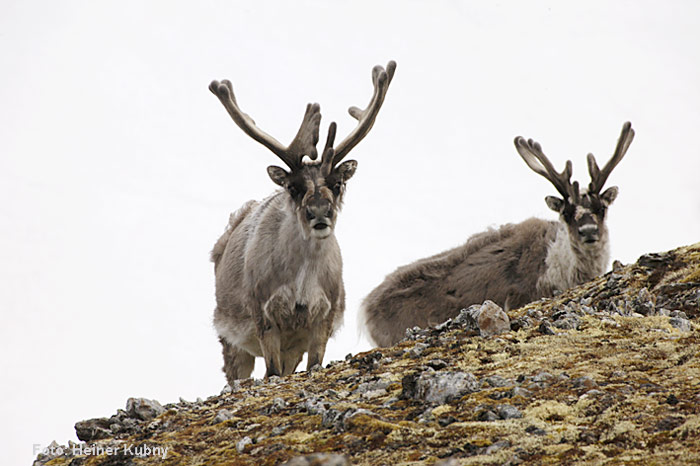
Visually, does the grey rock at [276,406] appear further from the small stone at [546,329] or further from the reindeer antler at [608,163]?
the reindeer antler at [608,163]

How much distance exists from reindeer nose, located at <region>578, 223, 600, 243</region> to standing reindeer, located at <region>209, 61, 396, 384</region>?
3802mm

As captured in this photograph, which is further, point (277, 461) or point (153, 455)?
point (153, 455)

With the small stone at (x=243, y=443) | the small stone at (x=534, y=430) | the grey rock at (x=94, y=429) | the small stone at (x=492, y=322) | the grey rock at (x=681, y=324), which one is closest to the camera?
the small stone at (x=534, y=430)

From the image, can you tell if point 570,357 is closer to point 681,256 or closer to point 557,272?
point 681,256

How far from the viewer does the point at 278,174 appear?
33.1 feet

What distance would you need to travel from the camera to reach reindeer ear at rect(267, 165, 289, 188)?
10.1 m

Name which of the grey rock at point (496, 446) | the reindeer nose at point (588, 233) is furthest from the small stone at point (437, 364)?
the reindeer nose at point (588, 233)

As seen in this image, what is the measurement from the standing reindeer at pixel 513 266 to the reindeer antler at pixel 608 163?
2cm

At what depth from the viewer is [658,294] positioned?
796cm

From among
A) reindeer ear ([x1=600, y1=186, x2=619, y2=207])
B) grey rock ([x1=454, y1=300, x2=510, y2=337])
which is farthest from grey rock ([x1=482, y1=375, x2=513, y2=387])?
reindeer ear ([x1=600, y1=186, x2=619, y2=207])

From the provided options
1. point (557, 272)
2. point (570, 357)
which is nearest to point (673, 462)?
point (570, 357)

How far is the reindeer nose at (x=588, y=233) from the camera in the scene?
12.5 m

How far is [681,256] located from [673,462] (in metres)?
5.08

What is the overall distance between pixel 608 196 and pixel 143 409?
8.59m
